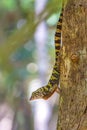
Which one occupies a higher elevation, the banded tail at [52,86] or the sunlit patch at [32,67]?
the sunlit patch at [32,67]

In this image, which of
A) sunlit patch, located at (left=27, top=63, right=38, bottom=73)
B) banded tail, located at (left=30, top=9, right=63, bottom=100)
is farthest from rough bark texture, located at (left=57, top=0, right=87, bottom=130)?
sunlit patch, located at (left=27, top=63, right=38, bottom=73)

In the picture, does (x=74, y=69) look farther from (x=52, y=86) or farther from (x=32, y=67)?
(x=32, y=67)

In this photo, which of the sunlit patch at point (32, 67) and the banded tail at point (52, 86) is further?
the sunlit patch at point (32, 67)

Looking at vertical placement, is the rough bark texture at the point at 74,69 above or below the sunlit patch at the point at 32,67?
below

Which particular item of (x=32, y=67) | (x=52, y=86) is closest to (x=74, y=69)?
(x=52, y=86)

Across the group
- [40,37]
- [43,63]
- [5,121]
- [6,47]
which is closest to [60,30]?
[6,47]

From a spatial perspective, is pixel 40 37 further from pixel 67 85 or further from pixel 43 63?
pixel 67 85

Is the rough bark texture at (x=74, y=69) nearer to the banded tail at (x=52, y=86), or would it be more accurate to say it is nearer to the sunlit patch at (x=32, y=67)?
the banded tail at (x=52, y=86)

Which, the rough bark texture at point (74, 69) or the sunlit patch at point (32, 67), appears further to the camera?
the sunlit patch at point (32, 67)

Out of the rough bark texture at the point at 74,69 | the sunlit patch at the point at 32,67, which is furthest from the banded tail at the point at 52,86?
the sunlit patch at the point at 32,67
